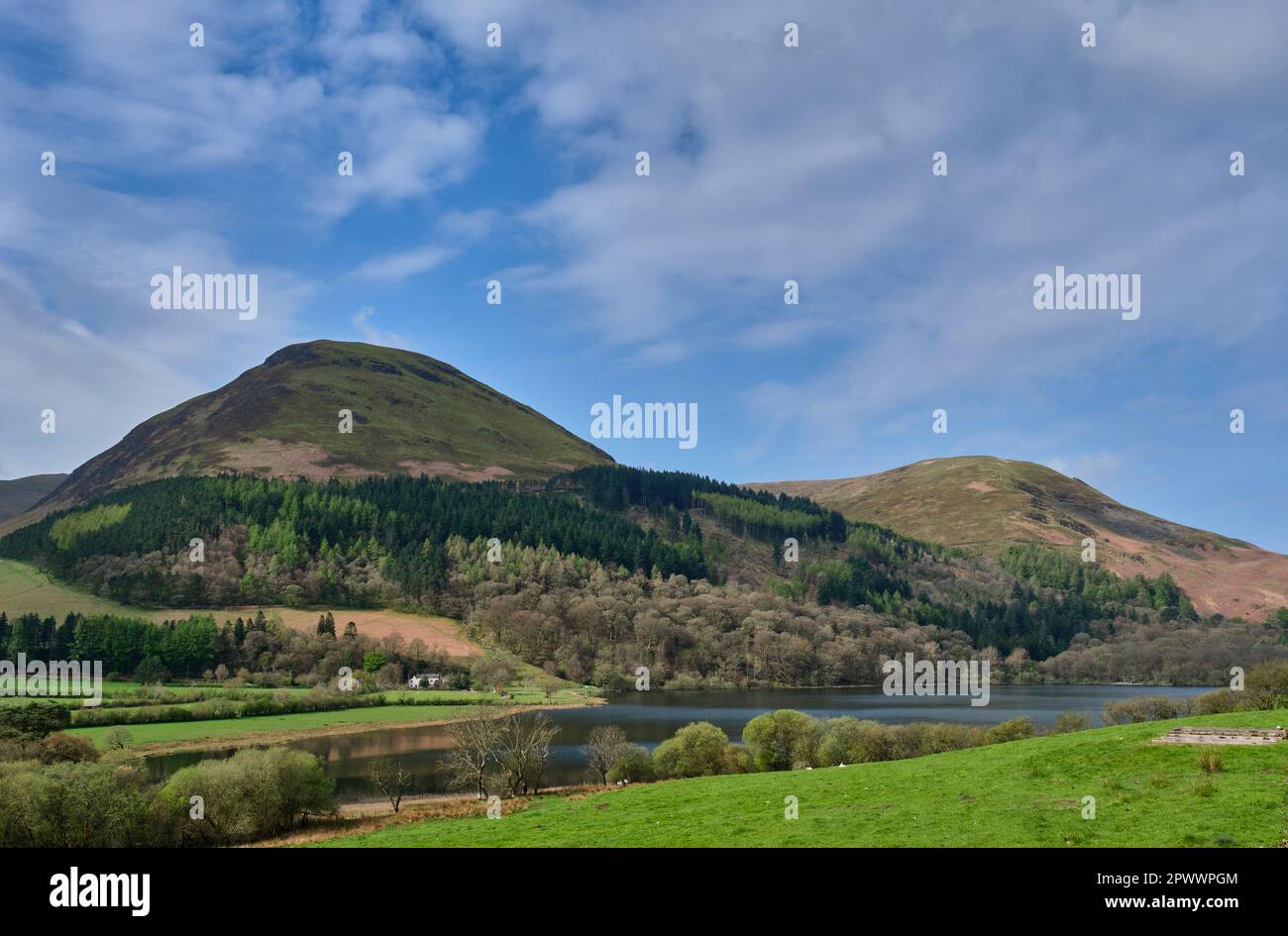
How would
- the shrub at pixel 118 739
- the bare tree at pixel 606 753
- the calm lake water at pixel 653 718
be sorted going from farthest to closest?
the calm lake water at pixel 653 718
the shrub at pixel 118 739
the bare tree at pixel 606 753

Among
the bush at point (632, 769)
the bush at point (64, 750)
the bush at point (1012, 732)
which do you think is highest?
the bush at point (1012, 732)

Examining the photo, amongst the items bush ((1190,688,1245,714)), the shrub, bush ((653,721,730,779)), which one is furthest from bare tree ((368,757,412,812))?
bush ((1190,688,1245,714))

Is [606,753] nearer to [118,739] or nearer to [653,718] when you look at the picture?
[118,739]

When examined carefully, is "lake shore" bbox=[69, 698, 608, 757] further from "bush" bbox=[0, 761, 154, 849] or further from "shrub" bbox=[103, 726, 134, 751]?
"bush" bbox=[0, 761, 154, 849]

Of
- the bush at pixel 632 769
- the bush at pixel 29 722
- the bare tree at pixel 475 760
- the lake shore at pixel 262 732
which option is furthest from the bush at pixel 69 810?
the lake shore at pixel 262 732

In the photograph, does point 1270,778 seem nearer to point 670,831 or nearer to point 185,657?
point 670,831

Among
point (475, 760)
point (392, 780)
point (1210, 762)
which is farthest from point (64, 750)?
point (1210, 762)

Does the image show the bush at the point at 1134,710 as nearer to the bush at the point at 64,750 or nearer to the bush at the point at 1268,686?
the bush at the point at 1268,686
